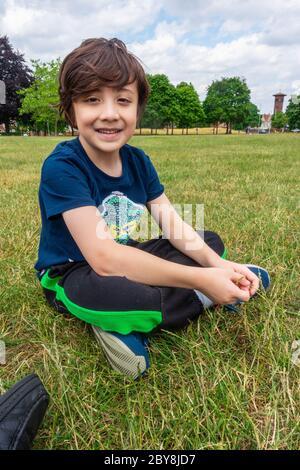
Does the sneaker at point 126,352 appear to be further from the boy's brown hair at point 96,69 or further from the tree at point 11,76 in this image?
the tree at point 11,76

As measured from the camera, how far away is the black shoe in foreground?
40.5 inches

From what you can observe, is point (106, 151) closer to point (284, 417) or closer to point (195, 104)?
point (284, 417)

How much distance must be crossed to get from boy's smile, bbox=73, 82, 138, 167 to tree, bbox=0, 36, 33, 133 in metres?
33.3

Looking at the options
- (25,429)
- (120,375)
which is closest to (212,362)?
(120,375)

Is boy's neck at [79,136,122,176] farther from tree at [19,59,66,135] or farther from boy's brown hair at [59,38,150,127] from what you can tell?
tree at [19,59,66,135]

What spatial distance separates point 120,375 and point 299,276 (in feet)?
3.80

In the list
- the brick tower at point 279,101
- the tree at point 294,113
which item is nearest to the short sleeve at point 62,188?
the tree at point 294,113

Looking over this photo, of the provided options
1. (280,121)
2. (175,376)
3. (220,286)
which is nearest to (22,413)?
(175,376)

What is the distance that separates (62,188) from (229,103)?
59.9m

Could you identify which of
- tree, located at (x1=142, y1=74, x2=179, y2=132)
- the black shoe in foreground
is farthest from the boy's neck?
tree, located at (x1=142, y1=74, x2=179, y2=132)

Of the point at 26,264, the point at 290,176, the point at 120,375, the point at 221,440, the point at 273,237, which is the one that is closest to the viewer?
the point at 221,440

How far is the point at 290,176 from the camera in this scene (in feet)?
18.0

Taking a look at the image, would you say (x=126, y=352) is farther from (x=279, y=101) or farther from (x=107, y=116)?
(x=279, y=101)

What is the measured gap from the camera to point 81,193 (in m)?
1.49
